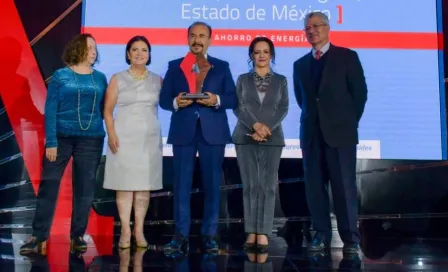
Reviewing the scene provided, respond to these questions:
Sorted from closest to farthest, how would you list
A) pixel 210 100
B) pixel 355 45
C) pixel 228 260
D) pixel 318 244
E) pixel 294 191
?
pixel 228 260 < pixel 210 100 < pixel 318 244 < pixel 355 45 < pixel 294 191

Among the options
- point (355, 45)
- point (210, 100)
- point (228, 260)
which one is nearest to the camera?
point (228, 260)

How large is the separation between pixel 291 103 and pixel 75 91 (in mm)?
1565

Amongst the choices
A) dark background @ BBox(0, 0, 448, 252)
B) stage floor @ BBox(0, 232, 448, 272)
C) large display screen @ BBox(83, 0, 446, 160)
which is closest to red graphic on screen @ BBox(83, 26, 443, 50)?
large display screen @ BBox(83, 0, 446, 160)

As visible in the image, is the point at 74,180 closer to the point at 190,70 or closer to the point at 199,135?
the point at 199,135

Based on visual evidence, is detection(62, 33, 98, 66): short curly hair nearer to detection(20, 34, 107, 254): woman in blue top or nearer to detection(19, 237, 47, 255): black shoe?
detection(20, 34, 107, 254): woman in blue top

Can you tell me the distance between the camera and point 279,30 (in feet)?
14.0

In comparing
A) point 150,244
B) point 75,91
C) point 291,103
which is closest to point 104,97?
point 75,91

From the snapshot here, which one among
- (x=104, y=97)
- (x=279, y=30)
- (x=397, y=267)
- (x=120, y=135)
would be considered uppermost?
(x=279, y=30)

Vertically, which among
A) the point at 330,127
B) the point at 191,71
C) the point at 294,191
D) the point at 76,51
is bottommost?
the point at 294,191

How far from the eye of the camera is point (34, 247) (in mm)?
3438

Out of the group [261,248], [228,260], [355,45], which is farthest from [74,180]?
[355,45]

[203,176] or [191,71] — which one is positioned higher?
[191,71]

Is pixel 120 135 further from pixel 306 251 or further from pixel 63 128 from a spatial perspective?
pixel 306 251

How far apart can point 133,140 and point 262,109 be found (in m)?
0.81
